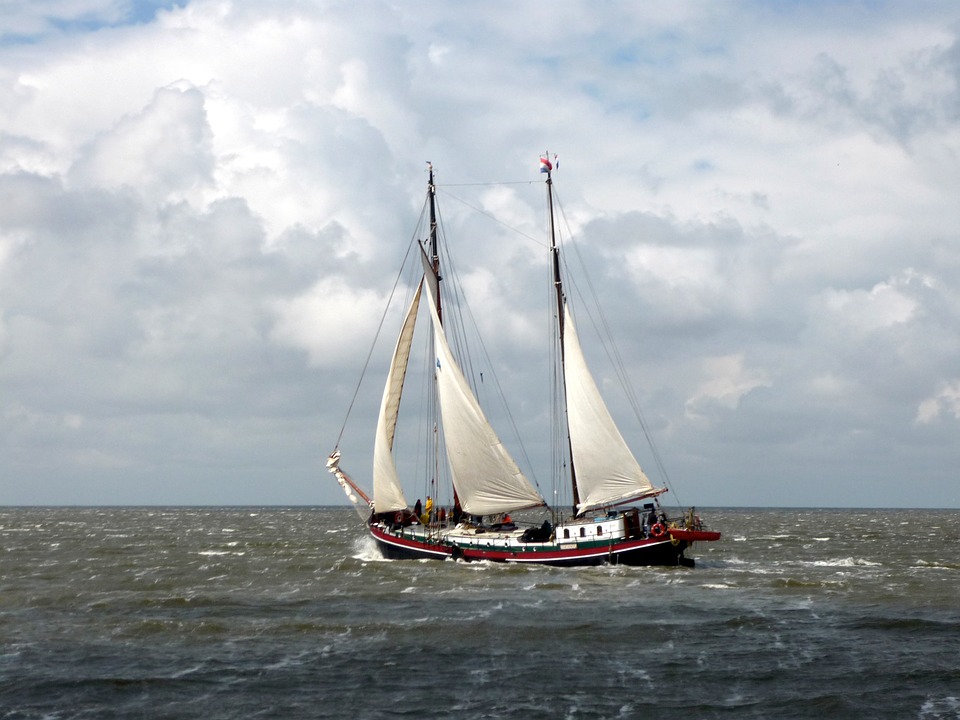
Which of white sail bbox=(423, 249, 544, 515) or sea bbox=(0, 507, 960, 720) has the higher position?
white sail bbox=(423, 249, 544, 515)

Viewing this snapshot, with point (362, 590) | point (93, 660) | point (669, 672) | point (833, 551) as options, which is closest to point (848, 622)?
point (669, 672)

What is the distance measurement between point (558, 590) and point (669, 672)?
20900 mm

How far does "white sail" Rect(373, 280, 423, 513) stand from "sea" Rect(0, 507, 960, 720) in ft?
18.9

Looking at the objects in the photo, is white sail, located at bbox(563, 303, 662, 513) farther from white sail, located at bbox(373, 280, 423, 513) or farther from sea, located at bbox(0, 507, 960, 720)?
white sail, located at bbox(373, 280, 423, 513)

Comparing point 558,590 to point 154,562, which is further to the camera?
point 154,562

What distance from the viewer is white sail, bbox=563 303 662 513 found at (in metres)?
70.8

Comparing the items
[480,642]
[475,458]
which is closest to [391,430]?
[475,458]

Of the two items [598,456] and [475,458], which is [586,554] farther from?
[475,458]

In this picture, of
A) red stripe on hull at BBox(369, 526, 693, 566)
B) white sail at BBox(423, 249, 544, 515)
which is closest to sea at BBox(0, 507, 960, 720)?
red stripe on hull at BBox(369, 526, 693, 566)

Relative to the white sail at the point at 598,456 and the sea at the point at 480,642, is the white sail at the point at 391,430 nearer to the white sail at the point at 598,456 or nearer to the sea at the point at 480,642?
the sea at the point at 480,642

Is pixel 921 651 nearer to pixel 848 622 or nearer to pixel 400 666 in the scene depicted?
pixel 848 622

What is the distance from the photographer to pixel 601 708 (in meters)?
32.8

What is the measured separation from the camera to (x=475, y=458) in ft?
241

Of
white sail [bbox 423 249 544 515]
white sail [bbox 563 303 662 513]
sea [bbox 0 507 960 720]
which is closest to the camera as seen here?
sea [bbox 0 507 960 720]
